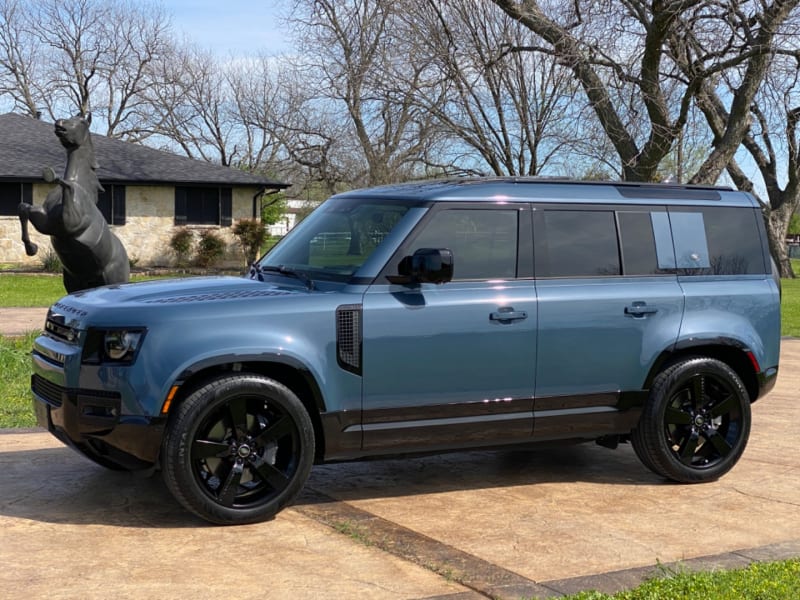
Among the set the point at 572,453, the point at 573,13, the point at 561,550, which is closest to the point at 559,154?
the point at 573,13

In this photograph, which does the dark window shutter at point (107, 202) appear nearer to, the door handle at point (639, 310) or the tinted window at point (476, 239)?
the tinted window at point (476, 239)

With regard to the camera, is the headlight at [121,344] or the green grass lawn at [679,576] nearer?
the green grass lawn at [679,576]

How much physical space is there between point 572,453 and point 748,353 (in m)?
1.56

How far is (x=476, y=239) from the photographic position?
6.67 m

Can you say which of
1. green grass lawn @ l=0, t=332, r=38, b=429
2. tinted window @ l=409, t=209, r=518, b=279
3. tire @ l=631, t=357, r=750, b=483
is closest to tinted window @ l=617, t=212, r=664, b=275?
tire @ l=631, t=357, r=750, b=483

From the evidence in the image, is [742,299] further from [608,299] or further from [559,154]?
[559,154]

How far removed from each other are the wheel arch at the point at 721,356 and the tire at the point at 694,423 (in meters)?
0.06

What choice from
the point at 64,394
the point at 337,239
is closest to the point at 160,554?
the point at 64,394

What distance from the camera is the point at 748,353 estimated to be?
24.2ft

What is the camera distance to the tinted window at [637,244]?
7113 mm

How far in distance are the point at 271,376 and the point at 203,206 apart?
1261 inches

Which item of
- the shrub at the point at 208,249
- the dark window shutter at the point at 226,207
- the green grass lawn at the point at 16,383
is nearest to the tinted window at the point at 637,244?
the green grass lawn at the point at 16,383

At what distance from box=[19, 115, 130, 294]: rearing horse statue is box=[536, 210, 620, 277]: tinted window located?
646 cm

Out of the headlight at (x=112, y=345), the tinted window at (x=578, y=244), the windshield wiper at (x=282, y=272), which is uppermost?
the tinted window at (x=578, y=244)
